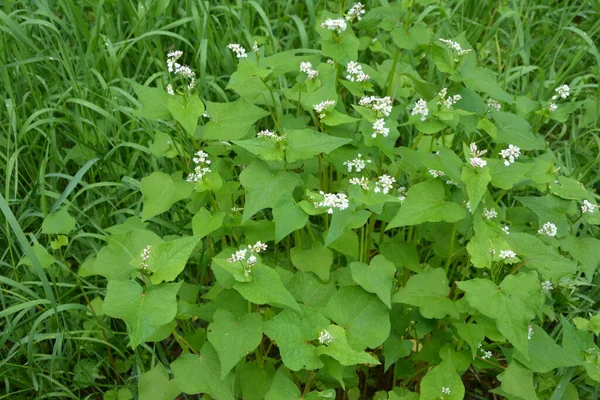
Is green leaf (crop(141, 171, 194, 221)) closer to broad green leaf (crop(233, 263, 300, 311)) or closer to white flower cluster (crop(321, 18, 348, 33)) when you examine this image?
broad green leaf (crop(233, 263, 300, 311))

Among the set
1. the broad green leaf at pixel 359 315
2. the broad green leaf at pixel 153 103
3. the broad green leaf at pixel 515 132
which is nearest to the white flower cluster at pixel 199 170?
the broad green leaf at pixel 153 103

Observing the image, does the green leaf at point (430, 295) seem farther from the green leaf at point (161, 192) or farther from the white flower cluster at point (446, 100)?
the green leaf at point (161, 192)

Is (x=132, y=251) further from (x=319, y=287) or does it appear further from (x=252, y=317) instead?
(x=319, y=287)

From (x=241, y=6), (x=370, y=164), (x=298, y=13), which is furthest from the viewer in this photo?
(x=298, y=13)

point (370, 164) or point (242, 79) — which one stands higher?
point (242, 79)

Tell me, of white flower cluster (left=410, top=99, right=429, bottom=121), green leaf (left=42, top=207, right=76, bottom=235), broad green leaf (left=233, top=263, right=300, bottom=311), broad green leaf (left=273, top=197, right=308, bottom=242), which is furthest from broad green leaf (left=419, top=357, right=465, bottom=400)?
green leaf (left=42, top=207, right=76, bottom=235)

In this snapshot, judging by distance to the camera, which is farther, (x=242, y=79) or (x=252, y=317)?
(x=242, y=79)

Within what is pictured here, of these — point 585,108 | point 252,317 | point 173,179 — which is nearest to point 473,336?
point 252,317
